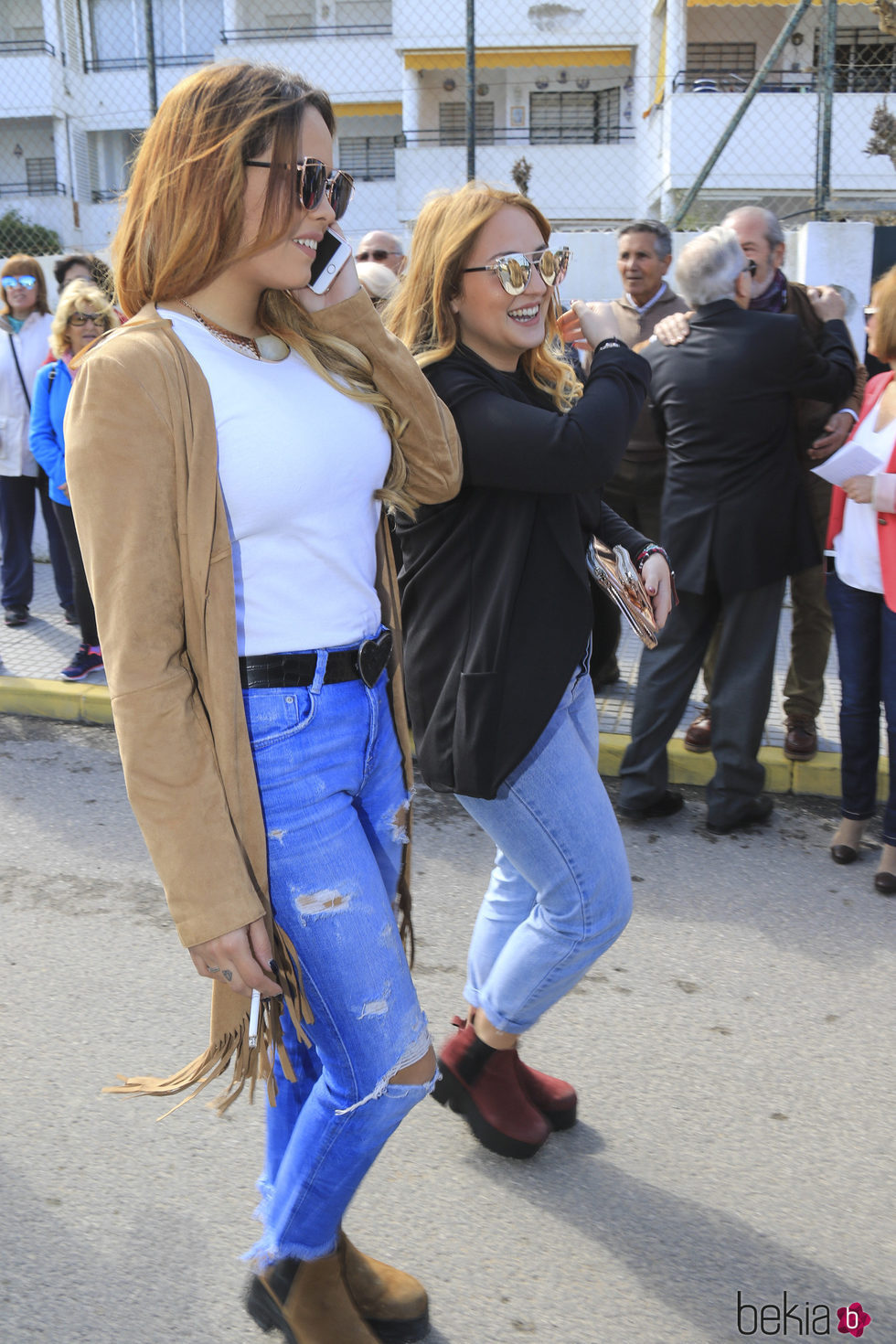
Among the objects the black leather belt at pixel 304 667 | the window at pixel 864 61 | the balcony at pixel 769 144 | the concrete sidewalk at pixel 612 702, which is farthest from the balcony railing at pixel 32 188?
the black leather belt at pixel 304 667

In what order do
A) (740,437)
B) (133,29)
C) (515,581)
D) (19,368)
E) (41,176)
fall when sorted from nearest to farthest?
1. (515,581)
2. (740,437)
3. (19,368)
4. (133,29)
5. (41,176)

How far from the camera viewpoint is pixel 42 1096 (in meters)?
2.91

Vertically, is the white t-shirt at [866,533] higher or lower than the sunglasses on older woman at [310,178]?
lower

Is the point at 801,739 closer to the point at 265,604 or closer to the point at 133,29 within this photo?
the point at 265,604

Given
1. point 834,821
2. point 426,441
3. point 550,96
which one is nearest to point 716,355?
point 834,821

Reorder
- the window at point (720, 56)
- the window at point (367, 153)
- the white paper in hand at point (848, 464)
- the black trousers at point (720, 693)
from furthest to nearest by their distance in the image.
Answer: the window at point (367, 153) → the window at point (720, 56) → the black trousers at point (720, 693) → the white paper in hand at point (848, 464)

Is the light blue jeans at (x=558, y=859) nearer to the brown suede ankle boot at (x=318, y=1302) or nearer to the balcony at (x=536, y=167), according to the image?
the brown suede ankle boot at (x=318, y=1302)

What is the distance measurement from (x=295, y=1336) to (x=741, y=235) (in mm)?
4622

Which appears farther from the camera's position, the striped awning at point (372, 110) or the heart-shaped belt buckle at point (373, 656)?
the striped awning at point (372, 110)

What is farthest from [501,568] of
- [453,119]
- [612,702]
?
[453,119]

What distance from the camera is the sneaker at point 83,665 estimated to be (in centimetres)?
613

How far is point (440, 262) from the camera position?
2.46m

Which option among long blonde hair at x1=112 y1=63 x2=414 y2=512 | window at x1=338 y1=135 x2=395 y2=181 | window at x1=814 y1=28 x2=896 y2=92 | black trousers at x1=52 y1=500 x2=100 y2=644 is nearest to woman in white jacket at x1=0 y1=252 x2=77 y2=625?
black trousers at x1=52 y1=500 x2=100 y2=644

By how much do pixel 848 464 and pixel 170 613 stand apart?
2.84 meters
